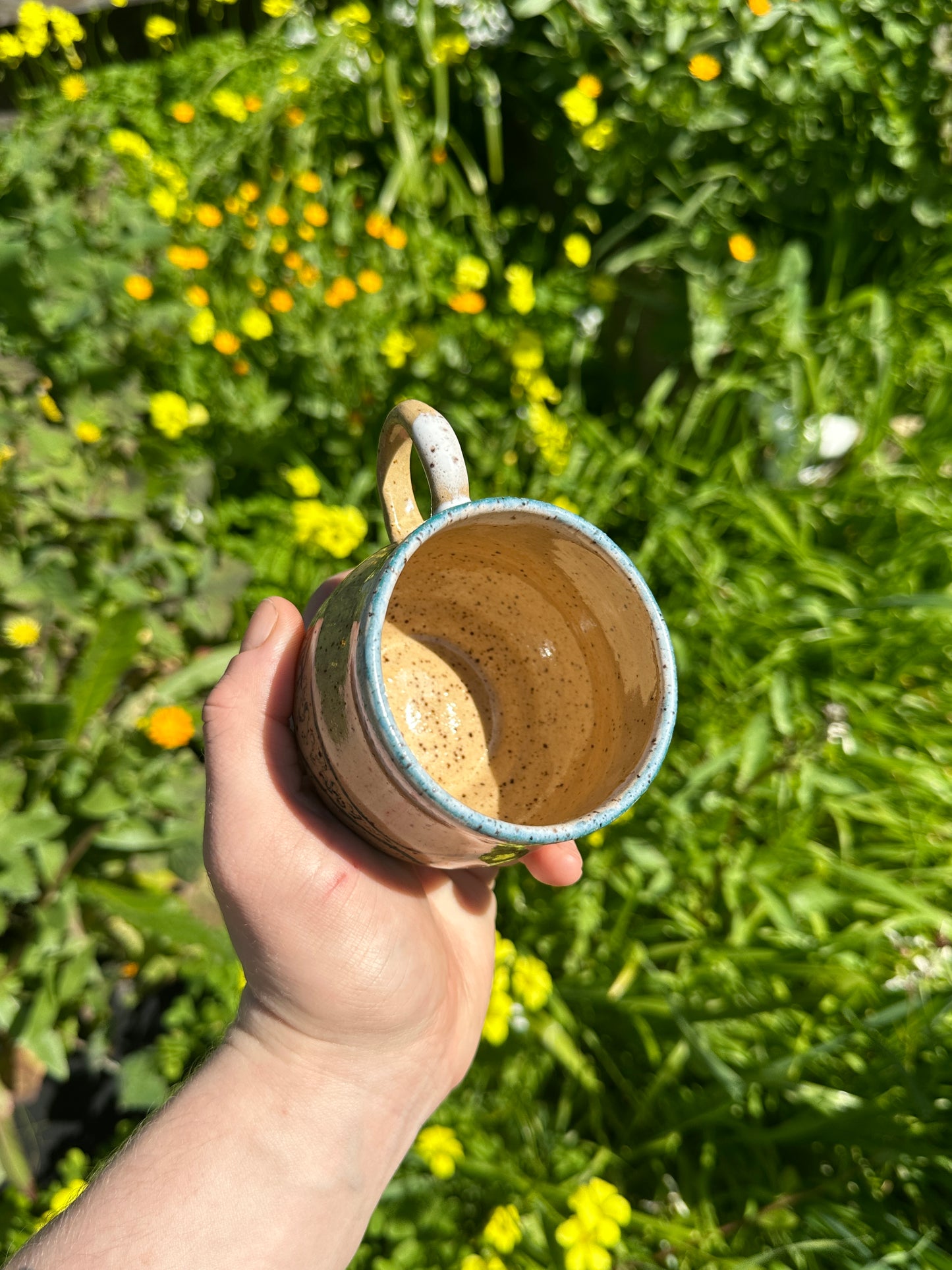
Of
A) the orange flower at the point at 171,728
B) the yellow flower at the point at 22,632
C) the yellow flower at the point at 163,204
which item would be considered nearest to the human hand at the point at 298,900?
the orange flower at the point at 171,728

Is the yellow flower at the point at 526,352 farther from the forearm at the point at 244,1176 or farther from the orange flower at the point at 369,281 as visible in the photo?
the forearm at the point at 244,1176

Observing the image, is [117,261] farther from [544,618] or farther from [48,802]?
[544,618]

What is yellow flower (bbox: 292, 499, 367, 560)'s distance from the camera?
2.04 metres

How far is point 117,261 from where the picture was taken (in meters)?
2.12

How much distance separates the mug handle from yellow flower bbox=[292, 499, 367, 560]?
32.9 inches

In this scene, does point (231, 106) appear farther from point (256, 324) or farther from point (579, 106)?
point (579, 106)

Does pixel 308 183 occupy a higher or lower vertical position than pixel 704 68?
lower

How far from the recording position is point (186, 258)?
90.4 inches

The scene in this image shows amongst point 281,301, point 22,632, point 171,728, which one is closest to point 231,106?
point 281,301

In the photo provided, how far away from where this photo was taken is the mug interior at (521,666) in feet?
3.95

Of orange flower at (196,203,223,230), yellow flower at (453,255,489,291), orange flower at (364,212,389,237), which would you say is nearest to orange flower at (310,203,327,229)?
orange flower at (364,212,389,237)

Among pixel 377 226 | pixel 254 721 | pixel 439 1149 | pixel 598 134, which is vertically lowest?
pixel 439 1149

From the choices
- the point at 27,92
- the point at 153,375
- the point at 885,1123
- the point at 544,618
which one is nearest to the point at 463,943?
the point at 544,618

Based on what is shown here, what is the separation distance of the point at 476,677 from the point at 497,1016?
715 millimetres
